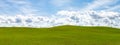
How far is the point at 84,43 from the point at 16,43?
30.5 feet

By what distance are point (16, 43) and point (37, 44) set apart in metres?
3.42

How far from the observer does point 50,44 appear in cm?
3494

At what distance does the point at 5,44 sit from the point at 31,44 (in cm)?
326

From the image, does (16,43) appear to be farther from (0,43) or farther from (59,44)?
(59,44)

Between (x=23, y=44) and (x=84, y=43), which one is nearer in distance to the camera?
(x=23, y=44)

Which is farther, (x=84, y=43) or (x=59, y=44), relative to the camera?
(x=84, y=43)

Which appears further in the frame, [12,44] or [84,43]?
[84,43]

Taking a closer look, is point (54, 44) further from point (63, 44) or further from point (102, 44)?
point (102, 44)

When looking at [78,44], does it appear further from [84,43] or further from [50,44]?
[50,44]

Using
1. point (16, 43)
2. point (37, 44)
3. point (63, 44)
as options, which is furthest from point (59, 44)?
point (16, 43)

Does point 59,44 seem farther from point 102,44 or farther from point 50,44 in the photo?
point 102,44

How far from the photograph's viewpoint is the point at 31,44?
34000 millimetres

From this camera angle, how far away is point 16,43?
117 ft

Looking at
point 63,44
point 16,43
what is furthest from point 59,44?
point 16,43
